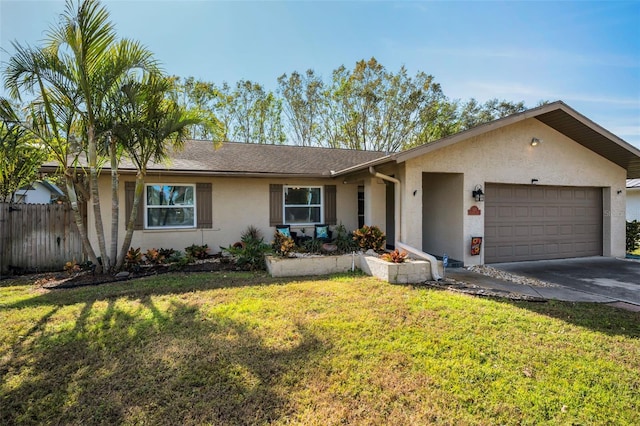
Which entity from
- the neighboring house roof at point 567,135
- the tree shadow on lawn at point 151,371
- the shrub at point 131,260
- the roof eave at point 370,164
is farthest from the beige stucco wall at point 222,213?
the tree shadow on lawn at point 151,371

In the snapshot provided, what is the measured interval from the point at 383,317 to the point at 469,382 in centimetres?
163

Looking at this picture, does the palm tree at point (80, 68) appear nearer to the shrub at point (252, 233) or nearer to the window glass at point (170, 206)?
the window glass at point (170, 206)

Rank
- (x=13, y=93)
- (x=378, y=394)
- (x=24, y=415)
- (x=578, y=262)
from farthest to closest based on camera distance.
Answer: (x=578, y=262) < (x=13, y=93) < (x=378, y=394) < (x=24, y=415)

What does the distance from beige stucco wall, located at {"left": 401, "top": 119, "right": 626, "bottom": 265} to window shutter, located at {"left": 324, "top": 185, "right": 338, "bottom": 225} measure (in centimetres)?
309

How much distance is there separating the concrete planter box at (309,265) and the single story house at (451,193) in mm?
1579

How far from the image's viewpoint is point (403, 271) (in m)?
6.48

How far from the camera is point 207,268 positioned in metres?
7.73

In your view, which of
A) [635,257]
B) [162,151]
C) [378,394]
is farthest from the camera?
[635,257]

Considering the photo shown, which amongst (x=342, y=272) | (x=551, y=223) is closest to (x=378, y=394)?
(x=342, y=272)

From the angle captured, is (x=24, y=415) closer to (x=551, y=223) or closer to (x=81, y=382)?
(x=81, y=382)

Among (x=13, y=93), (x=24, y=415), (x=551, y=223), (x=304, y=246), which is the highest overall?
(x=13, y=93)

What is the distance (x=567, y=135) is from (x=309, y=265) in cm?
863

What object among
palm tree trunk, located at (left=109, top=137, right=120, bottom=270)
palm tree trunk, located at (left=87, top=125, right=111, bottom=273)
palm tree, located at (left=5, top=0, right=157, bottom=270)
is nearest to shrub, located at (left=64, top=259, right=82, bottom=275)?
palm tree trunk, located at (left=87, top=125, right=111, bottom=273)

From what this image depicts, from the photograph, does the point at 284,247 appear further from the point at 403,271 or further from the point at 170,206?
the point at 170,206
